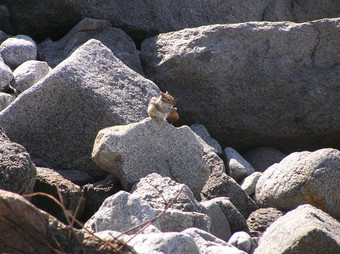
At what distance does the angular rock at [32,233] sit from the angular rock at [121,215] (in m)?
1.56

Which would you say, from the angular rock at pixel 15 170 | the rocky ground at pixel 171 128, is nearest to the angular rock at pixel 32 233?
the rocky ground at pixel 171 128

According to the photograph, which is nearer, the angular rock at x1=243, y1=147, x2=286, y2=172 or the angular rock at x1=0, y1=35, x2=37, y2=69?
the angular rock at x1=0, y1=35, x2=37, y2=69

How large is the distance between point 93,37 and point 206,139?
7.63ft

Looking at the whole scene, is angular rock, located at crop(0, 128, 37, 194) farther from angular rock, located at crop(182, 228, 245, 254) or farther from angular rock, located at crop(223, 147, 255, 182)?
angular rock, located at crop(223, 147, 255, 182)

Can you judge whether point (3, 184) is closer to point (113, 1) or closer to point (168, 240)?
point (168, 240)

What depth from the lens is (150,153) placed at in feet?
19.8

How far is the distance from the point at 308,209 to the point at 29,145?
3072mm

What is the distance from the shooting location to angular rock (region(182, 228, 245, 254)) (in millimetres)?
3889

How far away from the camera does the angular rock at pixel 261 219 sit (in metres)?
6.02

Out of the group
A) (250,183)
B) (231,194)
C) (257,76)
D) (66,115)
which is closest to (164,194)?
(231,194)

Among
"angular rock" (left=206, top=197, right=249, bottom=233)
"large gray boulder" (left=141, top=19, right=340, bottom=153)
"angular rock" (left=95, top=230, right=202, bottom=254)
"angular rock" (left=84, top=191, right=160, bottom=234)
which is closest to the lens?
"angular rock" (left=95, top=230, right=202, bottom=254)

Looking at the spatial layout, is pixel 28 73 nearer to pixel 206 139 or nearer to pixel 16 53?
pixel 16 53

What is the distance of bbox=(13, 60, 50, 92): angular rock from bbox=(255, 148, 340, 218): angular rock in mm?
3251

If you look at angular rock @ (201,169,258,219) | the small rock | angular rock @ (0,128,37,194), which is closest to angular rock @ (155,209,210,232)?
the small rock
